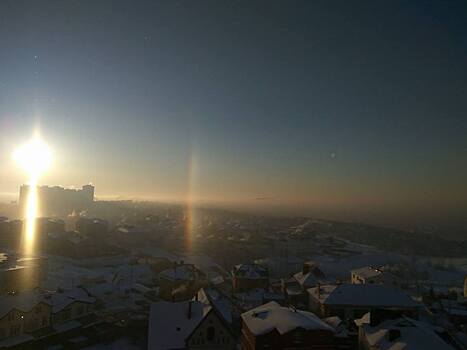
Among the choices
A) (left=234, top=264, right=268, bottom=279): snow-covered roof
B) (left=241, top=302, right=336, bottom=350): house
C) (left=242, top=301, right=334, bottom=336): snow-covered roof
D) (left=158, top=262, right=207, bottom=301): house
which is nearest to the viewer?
(left=241, top=302, right=336, bottom=350): house

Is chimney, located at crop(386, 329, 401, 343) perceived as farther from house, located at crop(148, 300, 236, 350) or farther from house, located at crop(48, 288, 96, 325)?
house, located at crop(48, 288, 96, 325)

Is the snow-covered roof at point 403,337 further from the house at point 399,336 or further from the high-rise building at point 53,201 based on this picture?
the high-rise building at point 53,201

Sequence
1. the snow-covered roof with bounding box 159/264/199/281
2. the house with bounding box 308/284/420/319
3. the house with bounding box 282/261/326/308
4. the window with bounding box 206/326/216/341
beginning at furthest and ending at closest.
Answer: the snow-covered roof with bounding box 159/264/199/281, the house with bounding box 282/261/326/308, the house with bounding box 308/284/420/319, the window with bounding box 206/326/216/341

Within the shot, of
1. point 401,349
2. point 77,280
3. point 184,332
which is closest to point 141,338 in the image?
point 184,332

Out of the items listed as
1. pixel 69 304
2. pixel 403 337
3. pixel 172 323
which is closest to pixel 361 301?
pixel 403 337

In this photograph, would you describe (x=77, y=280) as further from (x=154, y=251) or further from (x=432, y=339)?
(x=432, y=339)

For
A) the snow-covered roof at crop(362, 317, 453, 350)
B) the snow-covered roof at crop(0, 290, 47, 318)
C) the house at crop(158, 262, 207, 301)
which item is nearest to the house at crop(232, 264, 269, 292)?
the house at crop(158, 262, 207, 301)
